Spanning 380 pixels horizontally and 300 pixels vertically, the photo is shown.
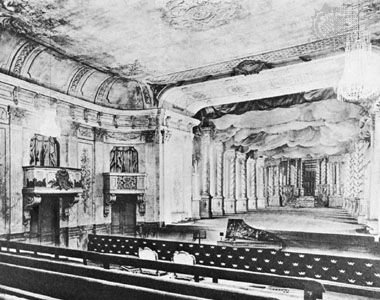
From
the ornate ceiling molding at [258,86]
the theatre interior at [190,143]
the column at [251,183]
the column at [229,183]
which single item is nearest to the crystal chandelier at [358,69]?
the theatre interior at [190,143]

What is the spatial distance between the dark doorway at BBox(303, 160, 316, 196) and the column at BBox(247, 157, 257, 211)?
1.61 m

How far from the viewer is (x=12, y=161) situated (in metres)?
7.80

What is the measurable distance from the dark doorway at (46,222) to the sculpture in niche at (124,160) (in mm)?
2446

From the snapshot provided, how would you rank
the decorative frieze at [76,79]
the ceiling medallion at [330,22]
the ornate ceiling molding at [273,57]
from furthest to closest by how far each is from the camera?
the decorative frieze at [76,79] → the ornate ceiling molding at [273,57] → the ceiling medallion at [330,22]

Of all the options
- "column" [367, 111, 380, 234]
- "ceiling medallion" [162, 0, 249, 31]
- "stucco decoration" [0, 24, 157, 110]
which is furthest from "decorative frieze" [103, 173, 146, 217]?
"column" [367, 111, 380, 234]

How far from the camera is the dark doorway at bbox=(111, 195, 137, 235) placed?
11.1 meters

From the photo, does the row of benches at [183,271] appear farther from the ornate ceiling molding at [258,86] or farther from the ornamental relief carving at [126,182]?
the ornate ceiling molding at [258,86]

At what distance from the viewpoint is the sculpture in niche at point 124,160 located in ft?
36.8

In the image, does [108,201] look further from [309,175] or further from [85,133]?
[309,175]

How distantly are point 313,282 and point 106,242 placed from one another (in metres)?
5.75

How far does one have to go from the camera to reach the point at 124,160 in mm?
11344

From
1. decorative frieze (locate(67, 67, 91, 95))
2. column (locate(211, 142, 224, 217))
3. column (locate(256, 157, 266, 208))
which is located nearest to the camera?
decorative frieze (locate(67, 67, 91, 95))

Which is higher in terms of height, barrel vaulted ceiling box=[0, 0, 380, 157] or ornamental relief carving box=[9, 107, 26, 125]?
barrel vaulted ceiling box=[0, 0, 380, 157]

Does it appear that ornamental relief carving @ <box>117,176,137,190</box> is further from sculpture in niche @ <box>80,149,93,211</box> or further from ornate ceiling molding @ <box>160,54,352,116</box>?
ornate ceiling molding @ <box>160,54,352,116</box>
